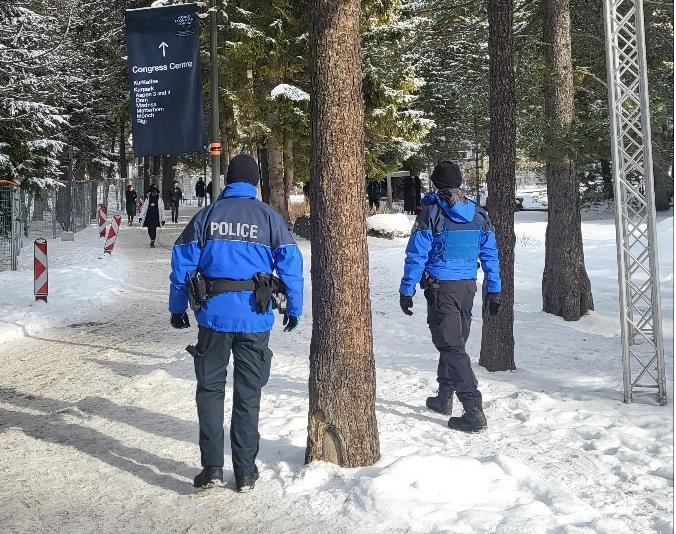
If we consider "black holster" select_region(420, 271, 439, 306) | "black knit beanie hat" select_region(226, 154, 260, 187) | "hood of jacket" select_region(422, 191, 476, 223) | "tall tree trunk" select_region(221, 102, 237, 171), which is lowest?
"black holster" select_region(420, 271, 439, 306)

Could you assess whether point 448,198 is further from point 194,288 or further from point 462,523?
point 462,523

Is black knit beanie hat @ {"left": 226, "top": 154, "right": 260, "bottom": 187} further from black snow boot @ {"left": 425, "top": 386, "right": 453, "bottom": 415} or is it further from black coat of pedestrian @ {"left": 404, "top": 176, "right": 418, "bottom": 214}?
black coat of pedestrian @ {"left": 404, "top": 176, "right": 418, "bottom": 214}

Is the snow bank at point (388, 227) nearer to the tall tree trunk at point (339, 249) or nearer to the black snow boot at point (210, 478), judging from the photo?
the tall tree trunk at point (339, 249)

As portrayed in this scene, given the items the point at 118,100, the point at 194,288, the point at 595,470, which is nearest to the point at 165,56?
the point at 194,288

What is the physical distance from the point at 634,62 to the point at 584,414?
3.13 meters

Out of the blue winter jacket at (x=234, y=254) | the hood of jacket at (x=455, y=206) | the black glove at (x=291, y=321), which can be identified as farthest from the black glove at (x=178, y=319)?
the hood of jacket at (x=455, y=206)

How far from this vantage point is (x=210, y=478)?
490cm

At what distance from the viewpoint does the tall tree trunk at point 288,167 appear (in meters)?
24.3

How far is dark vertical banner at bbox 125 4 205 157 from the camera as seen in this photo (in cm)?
972

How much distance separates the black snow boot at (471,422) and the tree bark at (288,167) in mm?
18188

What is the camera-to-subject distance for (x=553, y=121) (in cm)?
1149

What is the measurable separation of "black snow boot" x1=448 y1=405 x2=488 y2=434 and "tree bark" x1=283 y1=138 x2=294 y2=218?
18.2 metres

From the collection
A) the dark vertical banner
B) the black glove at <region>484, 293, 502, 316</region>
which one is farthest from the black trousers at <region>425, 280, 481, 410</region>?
the dark vertical banner

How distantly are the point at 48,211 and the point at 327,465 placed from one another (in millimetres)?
22948
